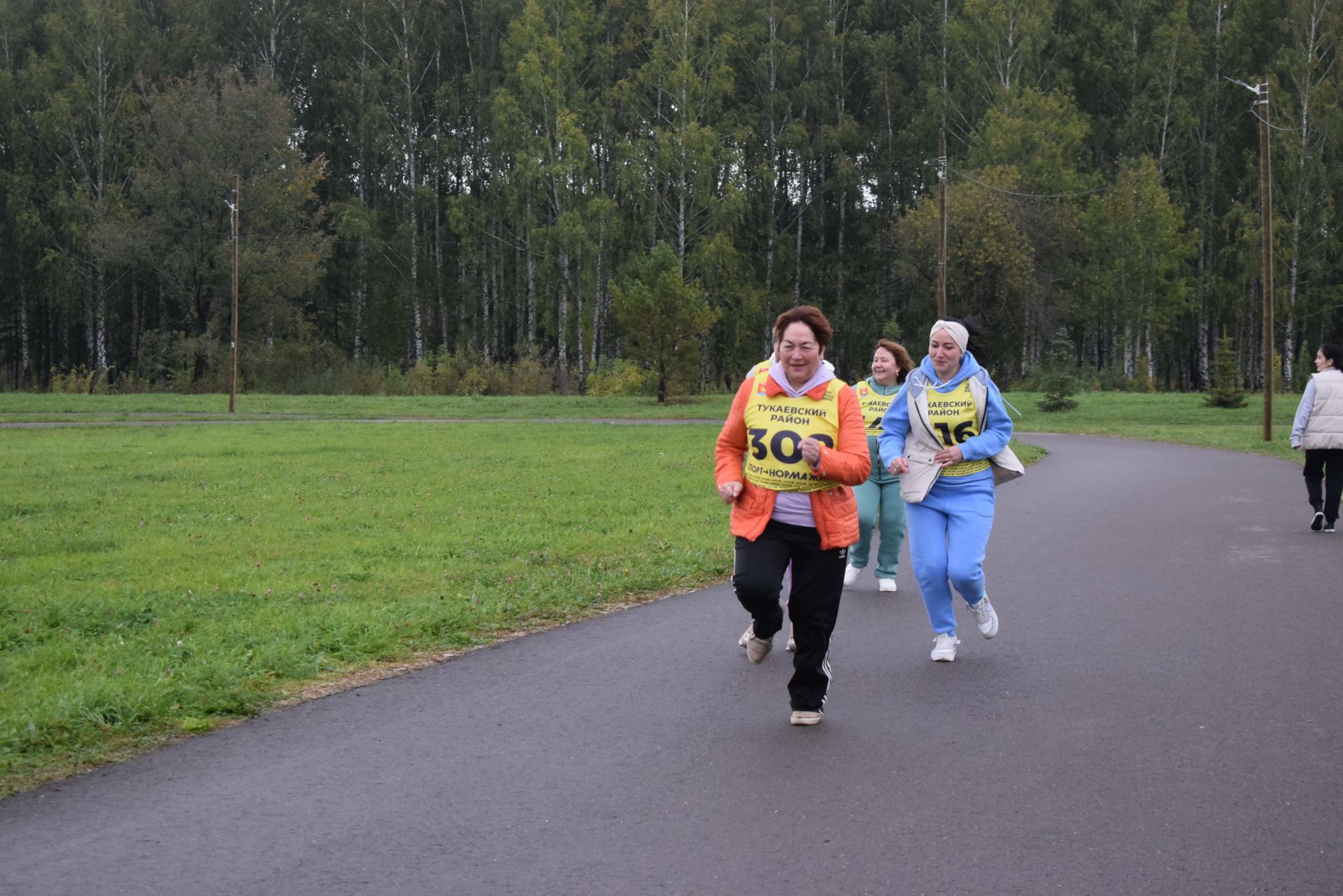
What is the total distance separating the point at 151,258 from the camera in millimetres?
53031

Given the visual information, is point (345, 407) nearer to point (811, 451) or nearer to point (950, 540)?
point (950, 540)

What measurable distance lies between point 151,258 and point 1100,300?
38.6 metres

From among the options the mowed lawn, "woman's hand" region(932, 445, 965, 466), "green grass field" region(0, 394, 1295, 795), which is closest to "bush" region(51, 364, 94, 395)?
"green grass field" region(0, 394, 1295, 795)

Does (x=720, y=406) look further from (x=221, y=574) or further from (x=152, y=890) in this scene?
(x=152, y=890)

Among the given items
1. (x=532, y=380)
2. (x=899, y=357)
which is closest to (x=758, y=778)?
(x=899, y=357)

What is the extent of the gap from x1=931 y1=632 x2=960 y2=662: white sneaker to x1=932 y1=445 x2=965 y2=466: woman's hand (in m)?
0.93

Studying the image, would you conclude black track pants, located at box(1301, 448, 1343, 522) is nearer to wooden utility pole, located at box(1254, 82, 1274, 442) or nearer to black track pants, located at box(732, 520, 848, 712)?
black track pants, located at box(732, 520, 848, 712)

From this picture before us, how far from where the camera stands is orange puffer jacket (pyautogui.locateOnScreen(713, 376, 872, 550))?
5688mm

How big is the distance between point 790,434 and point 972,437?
69.1 inches

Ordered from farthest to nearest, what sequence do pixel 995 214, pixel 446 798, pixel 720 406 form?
pixel 995 214, pixel 720 406, pixel 446 798

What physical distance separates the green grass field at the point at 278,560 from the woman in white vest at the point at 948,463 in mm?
2530

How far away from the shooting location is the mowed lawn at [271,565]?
6344 millimetres

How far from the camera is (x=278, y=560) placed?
10789 mm

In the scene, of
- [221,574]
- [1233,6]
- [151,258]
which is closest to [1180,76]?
[1233,6]
